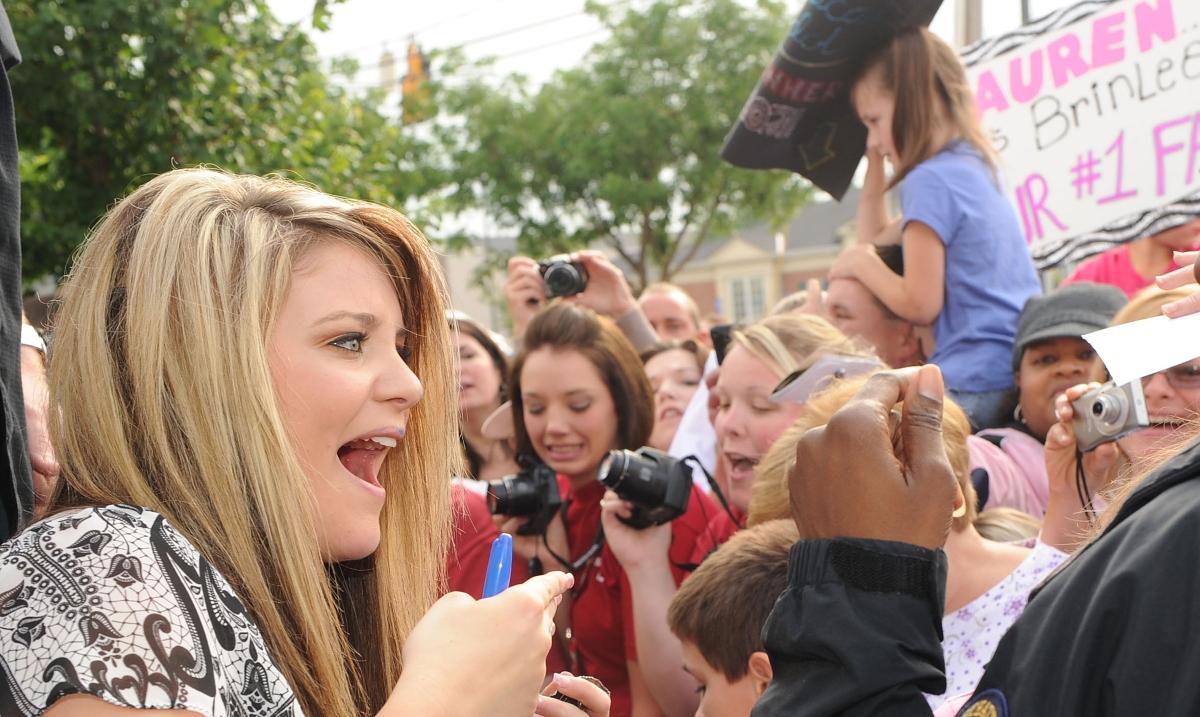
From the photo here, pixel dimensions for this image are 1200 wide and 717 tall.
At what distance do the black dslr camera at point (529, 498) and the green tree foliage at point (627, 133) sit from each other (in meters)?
16.3

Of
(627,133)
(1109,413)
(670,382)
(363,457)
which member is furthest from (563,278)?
(627,133)

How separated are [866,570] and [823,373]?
1.80 meters

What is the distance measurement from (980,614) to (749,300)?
49285 millimetres

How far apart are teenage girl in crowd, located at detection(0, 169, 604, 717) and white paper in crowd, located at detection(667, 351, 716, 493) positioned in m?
2.35

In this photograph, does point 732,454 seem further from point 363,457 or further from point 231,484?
point 231,484

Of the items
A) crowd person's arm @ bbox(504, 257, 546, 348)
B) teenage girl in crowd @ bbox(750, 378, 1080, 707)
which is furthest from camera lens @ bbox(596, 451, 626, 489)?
crowd person's arm @ bbox(504, 257, 546, 348)

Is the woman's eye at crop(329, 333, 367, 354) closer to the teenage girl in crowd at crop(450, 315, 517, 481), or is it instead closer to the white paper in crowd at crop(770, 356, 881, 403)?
the white paper in crowd at crop(770, 356, 881, 403)

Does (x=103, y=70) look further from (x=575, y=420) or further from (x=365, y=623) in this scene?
(x=365, y=623)

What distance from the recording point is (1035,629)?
1.07 meters

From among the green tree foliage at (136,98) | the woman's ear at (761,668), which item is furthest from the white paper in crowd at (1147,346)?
the green tree foliage at (136,98)

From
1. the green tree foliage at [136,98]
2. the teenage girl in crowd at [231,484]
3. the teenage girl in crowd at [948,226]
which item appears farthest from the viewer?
the green tree foliage at [136,98]

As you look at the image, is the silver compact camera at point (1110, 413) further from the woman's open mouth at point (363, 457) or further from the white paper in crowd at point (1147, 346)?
the woman's open mouth at point (363, 457)

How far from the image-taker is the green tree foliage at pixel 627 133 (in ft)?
66.0

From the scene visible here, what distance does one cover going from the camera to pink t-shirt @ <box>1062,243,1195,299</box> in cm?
427
